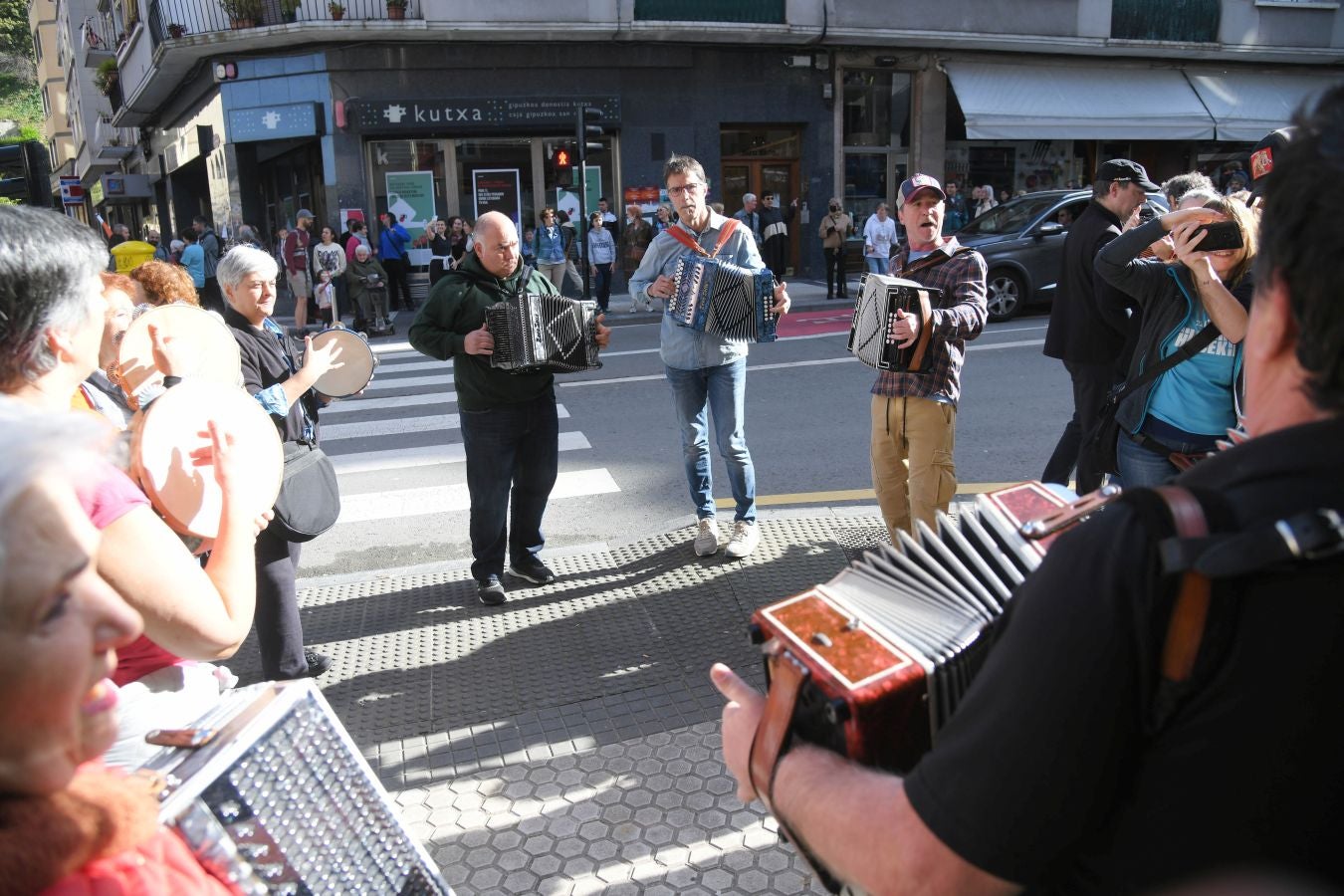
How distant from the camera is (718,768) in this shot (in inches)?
124

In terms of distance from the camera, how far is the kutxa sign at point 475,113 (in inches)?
715

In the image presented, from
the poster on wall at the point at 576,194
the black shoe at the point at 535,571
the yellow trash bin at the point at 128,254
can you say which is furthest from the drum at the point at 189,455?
the poster on wall at the point at 576,194

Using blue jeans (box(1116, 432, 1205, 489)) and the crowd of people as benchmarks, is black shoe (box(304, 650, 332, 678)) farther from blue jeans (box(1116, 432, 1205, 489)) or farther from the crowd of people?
blue jeans (box(1116, 432, 1205, 489))

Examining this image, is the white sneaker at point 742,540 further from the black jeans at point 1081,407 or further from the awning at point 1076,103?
the awning at point 1076,103

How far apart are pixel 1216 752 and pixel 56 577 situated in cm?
122

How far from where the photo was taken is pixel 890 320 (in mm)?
3879

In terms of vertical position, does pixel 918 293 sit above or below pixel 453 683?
above

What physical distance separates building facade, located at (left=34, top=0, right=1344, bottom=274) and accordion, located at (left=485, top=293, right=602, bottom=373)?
12.4 meters

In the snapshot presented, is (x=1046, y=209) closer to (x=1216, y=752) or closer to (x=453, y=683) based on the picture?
(x=453, y=683)

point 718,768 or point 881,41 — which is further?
point 881,41

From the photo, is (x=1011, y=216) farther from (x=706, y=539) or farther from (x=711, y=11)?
(x=706, y=539)


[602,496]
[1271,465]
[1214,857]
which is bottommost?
[602,496]

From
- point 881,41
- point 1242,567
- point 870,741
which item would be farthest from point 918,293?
point 881,41

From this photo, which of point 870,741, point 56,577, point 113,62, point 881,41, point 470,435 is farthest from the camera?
point 113,62
